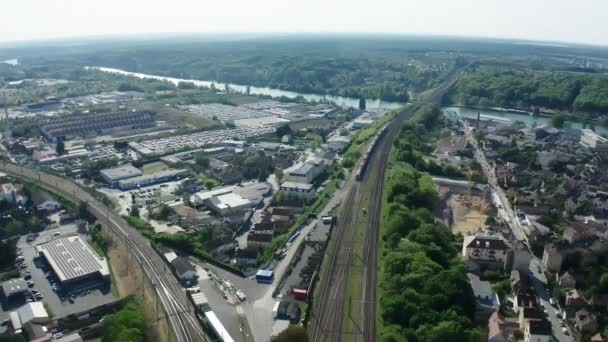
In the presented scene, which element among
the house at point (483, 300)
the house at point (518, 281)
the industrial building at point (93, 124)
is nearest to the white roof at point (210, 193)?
the house at point (483, 300)

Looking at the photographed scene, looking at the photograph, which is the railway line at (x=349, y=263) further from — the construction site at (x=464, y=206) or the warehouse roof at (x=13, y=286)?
the warehouse roof at (x=13, y=286)

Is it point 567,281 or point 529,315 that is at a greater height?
point 529,315

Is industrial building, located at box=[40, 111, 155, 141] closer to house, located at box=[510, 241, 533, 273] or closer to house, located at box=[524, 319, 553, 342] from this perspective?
house, located at box=[510, 241, 533, 273]

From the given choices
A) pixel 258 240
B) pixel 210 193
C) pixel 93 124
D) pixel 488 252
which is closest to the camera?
pixel 488 252

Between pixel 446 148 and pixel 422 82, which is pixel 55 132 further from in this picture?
pixel 422 82

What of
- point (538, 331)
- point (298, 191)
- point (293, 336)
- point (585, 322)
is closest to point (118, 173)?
point (298, 191)

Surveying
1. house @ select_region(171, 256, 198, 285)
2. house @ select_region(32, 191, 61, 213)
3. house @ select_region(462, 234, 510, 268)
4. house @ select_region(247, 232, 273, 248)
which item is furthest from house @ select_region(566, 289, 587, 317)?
house @ select_region(32, 191, 61, 213)

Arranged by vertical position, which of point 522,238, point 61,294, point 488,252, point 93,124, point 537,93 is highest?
point 537,93

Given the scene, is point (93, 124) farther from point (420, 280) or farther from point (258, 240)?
point (420, 280)
